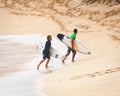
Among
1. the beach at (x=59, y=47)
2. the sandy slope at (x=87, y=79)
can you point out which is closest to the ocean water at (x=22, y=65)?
the beach at (x=59, y=47)

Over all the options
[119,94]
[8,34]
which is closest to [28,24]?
[8,34]

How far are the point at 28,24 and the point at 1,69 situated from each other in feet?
29.1

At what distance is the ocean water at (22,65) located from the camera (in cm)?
1132

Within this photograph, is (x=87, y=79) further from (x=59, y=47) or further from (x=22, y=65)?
(x=59, y=47)

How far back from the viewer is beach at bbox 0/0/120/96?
10.6m

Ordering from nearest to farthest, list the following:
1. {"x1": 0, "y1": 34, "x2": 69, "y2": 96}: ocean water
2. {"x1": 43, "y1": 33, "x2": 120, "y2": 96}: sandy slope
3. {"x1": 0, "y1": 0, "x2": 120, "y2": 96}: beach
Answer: {"x1": 43, "y1": 33, "x2": 120, "y2": 96}: sandy slope
{"x1": 0, "y1": 0, "x2": 120, "y2": 96}: beach
{"x1": 0, "y1": 34, "x2": 69, "y2": 96}: ocean water

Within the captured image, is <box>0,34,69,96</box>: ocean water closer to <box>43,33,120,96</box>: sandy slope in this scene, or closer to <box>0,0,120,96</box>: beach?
<box>0,0,120,96</box>: beach

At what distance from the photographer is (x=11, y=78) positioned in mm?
12641

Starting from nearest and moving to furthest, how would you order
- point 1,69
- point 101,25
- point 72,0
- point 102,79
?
1. point 102,79
2. point 1,69
3. point 101,25
4. point 72,0

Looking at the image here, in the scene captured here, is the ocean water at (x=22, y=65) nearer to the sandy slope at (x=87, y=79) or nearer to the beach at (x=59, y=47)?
the beach at (x=59, y=47)

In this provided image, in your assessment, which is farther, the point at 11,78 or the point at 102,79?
the point at 11,78

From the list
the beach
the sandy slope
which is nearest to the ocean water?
the beach

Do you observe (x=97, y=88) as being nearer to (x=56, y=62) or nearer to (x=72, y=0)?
(x=56, y=62)

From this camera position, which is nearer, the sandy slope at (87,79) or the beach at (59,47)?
the sandy slope at (87,79)
